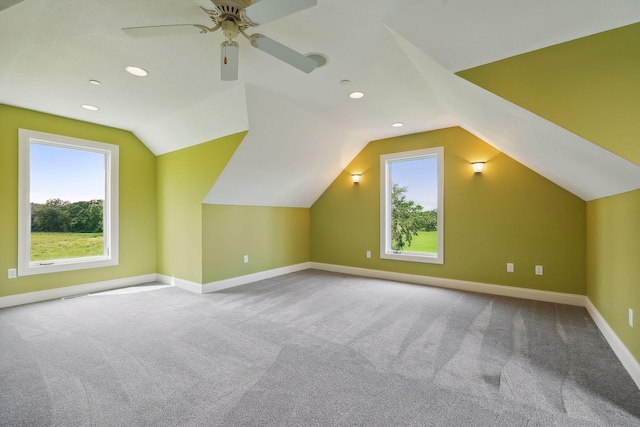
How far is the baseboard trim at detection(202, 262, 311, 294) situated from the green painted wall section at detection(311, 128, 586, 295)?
1.28 metres

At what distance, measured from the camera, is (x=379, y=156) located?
5168 mm

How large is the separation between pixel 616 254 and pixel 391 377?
226cm

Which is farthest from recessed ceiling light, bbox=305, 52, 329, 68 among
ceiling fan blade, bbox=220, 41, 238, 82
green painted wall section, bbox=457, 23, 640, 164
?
green painted wall section, bbox=457, 23, 640, 164

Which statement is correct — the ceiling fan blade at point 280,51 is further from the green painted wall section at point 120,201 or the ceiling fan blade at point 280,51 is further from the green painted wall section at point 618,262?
the green painted wall section at point 120,201

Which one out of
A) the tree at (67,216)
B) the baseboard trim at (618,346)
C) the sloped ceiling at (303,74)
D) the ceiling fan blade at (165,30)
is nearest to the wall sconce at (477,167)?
the sloped ceiling at (303,74)

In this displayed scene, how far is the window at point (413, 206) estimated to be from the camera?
15.0 feet

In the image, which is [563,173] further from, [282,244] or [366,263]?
[282,244]

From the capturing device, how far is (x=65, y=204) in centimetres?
417

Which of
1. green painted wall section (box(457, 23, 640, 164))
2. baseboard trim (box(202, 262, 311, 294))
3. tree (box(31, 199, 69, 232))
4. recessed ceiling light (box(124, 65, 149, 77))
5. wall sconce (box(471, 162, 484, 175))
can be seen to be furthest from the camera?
baseboard trim (box(202, 262, 311, 294))

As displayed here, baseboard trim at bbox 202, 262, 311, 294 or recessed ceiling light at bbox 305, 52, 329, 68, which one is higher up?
recessed ceiling light at bbox 305, 52, 329, 68

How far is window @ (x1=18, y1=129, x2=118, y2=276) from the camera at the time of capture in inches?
147

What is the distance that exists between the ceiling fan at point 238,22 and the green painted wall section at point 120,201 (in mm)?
3372

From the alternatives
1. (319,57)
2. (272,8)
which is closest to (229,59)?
(272,8)

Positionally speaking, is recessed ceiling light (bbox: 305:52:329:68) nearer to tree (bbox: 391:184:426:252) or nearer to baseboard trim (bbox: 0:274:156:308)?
tree (bbox: 391:184:426:252)
